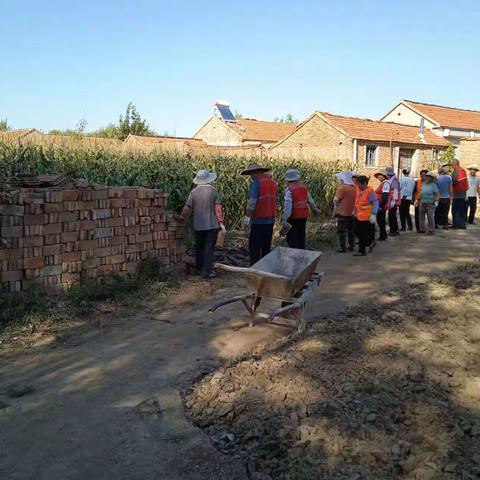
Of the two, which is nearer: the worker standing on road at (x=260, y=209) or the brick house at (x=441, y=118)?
the worker standing on road at (x=260, y=209)

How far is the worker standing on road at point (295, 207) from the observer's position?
9.07 metres

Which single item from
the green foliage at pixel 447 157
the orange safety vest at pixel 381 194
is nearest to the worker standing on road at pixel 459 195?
the orange safety vest at pixel 381 194

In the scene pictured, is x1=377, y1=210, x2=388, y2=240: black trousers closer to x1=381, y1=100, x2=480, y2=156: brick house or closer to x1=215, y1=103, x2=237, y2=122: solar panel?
x1=381, y1=100, x2=480, y2=156: brick house

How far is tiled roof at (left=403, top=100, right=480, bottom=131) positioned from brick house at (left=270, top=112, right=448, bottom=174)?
5.39 metres

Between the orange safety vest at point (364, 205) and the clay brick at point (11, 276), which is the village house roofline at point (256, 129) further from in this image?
the clay brick at point (11, 276)

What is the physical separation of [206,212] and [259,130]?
38224mm

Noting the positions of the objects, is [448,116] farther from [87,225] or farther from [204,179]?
[87,225]

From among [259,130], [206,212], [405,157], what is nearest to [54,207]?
[206,212]

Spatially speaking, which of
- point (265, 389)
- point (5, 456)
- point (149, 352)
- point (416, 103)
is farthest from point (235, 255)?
point (416, 103)

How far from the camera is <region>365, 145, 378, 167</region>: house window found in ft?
102

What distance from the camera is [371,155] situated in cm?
3153

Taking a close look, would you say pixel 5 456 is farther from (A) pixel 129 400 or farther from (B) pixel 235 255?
(B) pixel 235 255

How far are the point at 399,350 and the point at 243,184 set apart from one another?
8.89 m

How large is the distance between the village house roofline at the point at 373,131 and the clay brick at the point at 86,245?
25.0 meters
